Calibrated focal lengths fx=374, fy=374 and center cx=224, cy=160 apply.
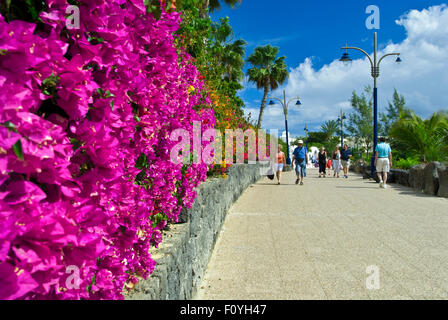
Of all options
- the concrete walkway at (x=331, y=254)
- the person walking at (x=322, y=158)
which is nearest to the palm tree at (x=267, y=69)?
the person walking at (x=322, y=158)

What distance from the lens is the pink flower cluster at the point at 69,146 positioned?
110cm

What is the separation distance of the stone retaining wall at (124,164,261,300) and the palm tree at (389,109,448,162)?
1444 centimetres

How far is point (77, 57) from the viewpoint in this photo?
4.40 ft

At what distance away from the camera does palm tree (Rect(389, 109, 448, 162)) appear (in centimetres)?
1698

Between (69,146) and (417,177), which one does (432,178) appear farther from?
(69,146)

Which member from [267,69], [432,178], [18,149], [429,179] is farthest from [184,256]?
[267,69]

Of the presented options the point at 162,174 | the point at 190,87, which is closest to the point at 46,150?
the point at 162,174

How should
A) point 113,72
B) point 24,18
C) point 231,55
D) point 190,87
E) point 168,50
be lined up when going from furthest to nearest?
point 231,55 < point 190,87 < point 168,50 < point 113,72 < point 24,18

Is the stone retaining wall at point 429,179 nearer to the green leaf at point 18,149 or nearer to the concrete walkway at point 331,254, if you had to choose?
the concrete walkway at point 331,254

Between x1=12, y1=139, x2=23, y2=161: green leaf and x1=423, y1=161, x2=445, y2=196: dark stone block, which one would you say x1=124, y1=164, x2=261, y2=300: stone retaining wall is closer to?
x1=12, y1=139, x2=23, y2=161: green leaf

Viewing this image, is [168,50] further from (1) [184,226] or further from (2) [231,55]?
(2) [231,55]

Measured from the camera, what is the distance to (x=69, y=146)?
129cm

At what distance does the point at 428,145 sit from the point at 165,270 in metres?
18.2

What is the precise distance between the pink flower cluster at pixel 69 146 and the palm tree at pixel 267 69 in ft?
121
